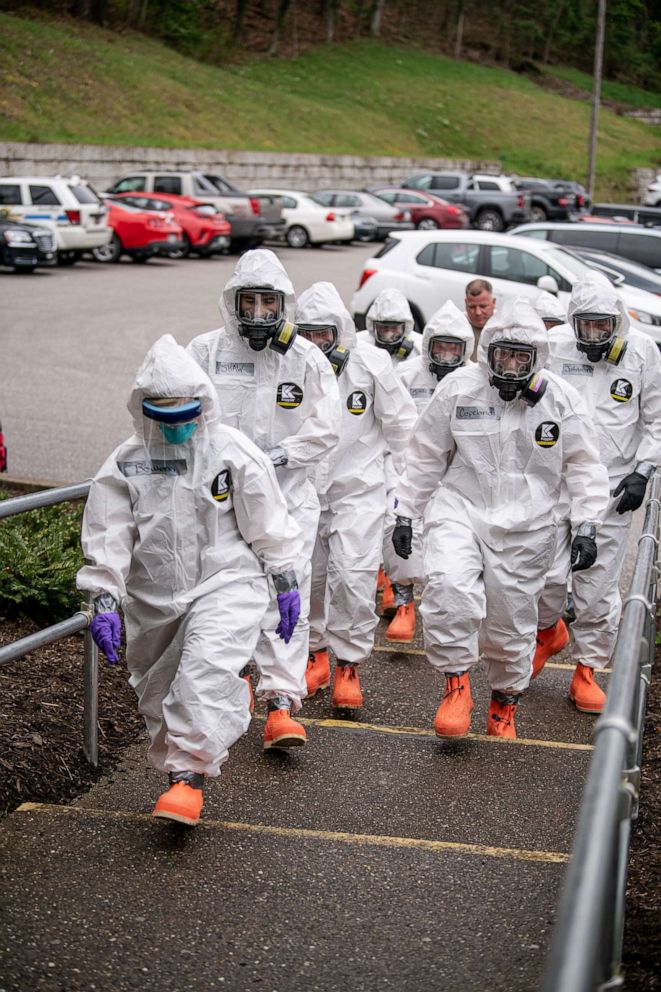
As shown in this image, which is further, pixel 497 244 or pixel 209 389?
pixel 497 244

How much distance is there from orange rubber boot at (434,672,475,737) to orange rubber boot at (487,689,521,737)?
32 centimetres

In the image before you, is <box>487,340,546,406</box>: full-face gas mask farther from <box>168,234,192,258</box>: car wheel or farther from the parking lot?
<box>168,234,192,258</box>: car wheel

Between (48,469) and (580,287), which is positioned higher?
(580,287)

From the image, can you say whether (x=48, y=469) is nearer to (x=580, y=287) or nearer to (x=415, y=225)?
(x=580, y=287)

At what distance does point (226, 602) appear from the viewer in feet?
14.8

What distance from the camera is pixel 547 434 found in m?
5.62

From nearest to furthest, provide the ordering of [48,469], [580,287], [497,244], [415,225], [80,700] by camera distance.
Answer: [80,700] < [580,287] < [48,469] < [497,244] < [415,225]

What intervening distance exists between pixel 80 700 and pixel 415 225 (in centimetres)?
3126

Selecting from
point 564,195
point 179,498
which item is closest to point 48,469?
point 179,498

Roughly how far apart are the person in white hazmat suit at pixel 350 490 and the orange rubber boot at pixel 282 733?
1.02 meters

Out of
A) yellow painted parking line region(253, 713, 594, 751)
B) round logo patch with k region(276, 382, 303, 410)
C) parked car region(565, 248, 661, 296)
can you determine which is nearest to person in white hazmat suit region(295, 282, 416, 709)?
yellow painted parking line region(253, 713, 594, 751)

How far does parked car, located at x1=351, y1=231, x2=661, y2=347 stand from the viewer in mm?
16188

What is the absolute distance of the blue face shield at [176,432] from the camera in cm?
440

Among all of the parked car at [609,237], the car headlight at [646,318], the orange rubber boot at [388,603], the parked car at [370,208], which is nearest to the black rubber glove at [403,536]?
the orange rubber boot at [388,603]
